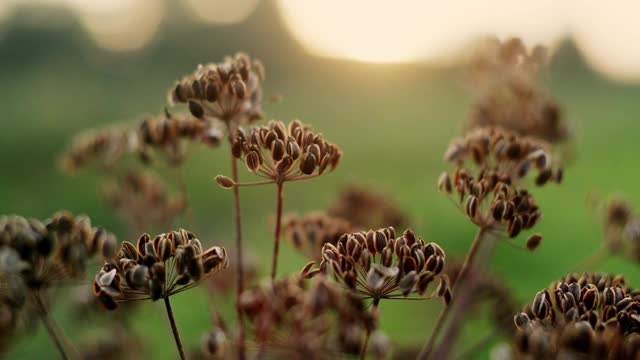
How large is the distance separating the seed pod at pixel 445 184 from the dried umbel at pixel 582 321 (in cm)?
60

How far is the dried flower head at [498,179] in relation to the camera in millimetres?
2131

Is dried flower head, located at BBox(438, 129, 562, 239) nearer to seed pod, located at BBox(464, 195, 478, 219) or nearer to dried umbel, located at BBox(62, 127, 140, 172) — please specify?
seed pod, located at BBox(464, 195, 478, 219)

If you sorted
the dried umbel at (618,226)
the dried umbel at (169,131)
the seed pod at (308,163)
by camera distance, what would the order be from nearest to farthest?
the seed pod at (308,163), the dried umbel at (169,131), the dried umbel at (618,226)

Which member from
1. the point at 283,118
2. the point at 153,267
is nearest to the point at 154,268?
the point at 153,267

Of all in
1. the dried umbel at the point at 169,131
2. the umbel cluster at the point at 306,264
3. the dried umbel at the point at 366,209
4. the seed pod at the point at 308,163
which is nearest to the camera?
the umbel cluster at the point at 306,264

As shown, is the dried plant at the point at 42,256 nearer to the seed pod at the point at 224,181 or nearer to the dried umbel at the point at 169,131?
the seed pod at the point at 224,181

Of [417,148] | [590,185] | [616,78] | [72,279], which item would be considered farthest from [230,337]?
[616,78]

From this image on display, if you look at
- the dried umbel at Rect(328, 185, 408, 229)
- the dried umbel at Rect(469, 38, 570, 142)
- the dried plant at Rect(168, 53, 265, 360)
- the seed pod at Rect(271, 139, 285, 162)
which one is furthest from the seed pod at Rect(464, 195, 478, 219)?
the dried umbel at Rect(469, 38, 570, 142)

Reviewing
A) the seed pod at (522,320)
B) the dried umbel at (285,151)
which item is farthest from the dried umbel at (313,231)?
the seed pod at (522,320)

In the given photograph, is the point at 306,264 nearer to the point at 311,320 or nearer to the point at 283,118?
the point at 311,320

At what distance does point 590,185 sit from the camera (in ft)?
36.4

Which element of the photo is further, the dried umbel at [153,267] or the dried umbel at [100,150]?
the dried umbel at [100,150]

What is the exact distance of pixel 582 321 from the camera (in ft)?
5.01

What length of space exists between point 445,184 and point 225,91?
3.02 ft
